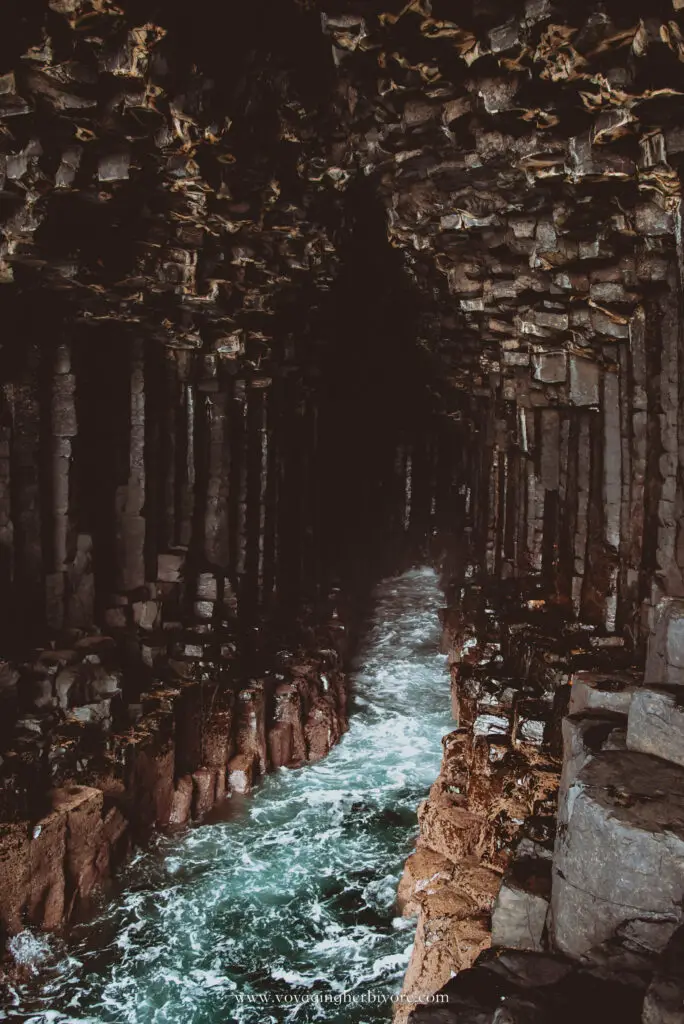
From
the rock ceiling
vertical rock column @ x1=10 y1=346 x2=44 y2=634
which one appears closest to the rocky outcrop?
vertical rock column @ x1=10 y1=346 x2=44 y2=634

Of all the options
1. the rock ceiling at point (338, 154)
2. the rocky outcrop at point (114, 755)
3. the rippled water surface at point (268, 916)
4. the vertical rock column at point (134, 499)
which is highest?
the rock ceiling at point (338, 154)

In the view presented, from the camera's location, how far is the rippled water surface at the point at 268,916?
9.53 metres

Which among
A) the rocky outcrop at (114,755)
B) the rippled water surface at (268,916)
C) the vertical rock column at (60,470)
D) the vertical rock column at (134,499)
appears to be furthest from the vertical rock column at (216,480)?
the rippled water surface at (268,916)

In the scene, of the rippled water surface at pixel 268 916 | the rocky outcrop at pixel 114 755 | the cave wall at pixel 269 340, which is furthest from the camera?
the rocky outcrop at pixel 114 755

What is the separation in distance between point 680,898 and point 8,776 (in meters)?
8.67

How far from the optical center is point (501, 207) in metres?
11.6

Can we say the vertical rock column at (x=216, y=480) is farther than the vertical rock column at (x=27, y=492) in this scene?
Yes

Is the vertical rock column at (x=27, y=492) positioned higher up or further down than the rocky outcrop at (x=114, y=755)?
higher up

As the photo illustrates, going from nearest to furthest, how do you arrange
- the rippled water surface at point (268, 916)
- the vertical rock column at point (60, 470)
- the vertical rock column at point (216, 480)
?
1. the rippled water surface at point (268, 916)
2. the vertical rock column at point (60, 470)
3. the vertical rock column at point (216, 480)

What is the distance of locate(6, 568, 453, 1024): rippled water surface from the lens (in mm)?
9531

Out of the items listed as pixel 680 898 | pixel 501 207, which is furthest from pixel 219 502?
pixel 680 898

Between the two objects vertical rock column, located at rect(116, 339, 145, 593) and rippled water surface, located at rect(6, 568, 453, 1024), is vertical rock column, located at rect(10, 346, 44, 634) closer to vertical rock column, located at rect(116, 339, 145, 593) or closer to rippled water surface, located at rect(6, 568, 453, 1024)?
vertical rock column, located at rect(116, 339, 145, 593)

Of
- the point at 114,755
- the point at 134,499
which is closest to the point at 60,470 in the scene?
the point at 134,499

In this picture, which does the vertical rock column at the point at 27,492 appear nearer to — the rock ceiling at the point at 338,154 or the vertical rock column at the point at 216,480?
the rock ceiling at the point at 338,154
